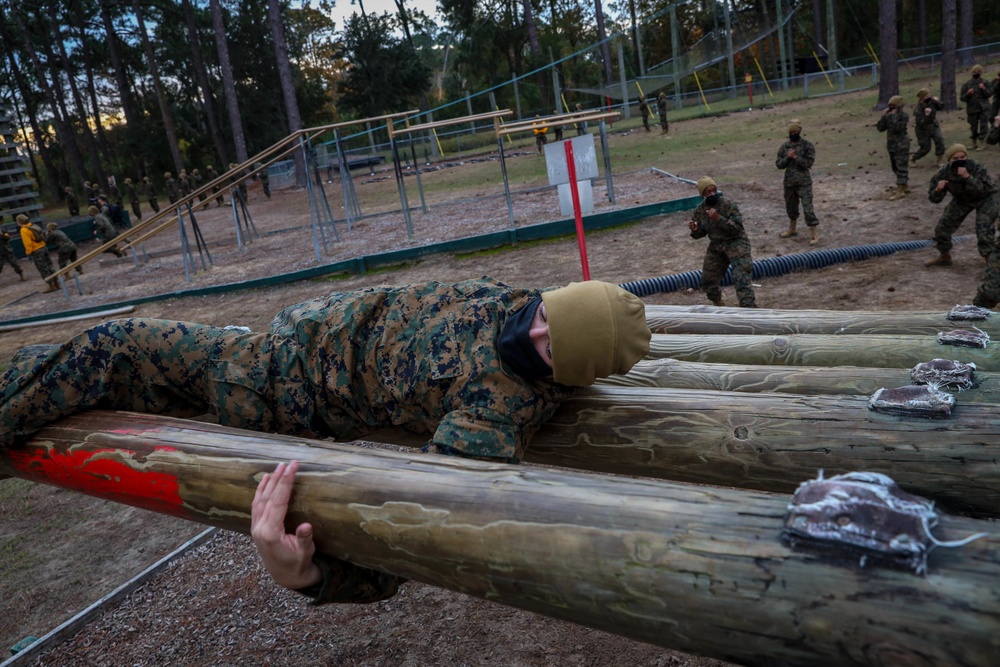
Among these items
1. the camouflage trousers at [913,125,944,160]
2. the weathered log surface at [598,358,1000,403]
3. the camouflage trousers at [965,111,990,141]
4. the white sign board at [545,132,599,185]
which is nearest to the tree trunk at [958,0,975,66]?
the camouflage trousers at [965,111,990,141]

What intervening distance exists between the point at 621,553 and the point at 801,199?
798 cm

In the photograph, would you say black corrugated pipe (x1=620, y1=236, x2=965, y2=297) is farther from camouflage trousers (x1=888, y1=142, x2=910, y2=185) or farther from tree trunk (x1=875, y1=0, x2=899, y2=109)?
tree trunk (x1=875, y1=0, x2=899, y2=109)

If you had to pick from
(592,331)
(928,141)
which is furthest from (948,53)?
(592,331)

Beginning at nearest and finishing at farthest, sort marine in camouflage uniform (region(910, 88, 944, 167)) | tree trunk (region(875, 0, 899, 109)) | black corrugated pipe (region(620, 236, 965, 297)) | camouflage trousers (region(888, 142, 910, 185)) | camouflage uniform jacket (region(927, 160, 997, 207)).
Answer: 1. camouflage uniform jacket (region(927, 160, 997, 207))
2. black corrugated pipe (region(620, 236, 965, 297))
3. camouflage trousers (region(888, 142, 910, 185))
4. marine in camouflage uniform (region(910, 88, 944, 167))
5. tree trunk (region(875, 0, 899, 109))

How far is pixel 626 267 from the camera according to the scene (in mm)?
8234

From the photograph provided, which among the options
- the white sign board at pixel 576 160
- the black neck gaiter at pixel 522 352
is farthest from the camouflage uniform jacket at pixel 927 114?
the black neck gaiter at pixel 522 352

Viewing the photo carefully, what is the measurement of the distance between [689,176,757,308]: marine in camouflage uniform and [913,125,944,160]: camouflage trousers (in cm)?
650

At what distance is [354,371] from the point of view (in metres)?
2.53

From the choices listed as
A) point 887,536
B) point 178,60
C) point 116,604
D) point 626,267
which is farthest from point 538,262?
point 178,60

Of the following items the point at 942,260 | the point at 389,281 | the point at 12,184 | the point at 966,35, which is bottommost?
the point at 942,260

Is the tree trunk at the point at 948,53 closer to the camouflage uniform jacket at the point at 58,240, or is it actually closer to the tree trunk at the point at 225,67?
the camouflage uniform jacket at the point at 58,240

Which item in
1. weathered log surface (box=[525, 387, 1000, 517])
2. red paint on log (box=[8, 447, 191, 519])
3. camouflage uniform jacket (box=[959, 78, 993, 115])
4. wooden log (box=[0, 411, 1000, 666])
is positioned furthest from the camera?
camouflage uniform jacket (box=[959, 78, 993, 115])

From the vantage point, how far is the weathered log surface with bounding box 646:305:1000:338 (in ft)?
9.73

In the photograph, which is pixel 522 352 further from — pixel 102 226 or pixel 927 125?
pixel 102 226
